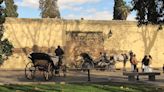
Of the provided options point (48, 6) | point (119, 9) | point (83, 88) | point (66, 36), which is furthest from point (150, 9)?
point (48, 6)

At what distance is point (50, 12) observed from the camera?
8388cm

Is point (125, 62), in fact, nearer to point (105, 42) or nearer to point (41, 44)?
point (105, 42)

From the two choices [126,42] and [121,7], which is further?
[121,7]

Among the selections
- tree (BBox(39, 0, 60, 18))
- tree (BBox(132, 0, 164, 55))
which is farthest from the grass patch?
tree (BBox(39, 0, 60, 18))

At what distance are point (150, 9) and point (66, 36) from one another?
54.0 feet

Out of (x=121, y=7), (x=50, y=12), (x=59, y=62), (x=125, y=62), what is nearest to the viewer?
(x=59, y=62)

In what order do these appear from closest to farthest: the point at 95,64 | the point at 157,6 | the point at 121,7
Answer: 1. the point at 157,6
2. the point at 95,64
3. the point at 121,7

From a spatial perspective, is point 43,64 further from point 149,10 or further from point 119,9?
point 119,9

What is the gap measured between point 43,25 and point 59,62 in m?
11.0

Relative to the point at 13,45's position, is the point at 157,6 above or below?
above

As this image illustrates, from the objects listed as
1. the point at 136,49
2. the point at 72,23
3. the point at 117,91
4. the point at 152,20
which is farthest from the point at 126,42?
the point at 117,91

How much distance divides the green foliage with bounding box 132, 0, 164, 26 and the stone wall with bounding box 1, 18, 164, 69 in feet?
50.7

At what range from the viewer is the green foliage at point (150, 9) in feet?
67.9

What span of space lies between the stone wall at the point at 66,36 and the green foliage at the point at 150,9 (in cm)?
1546
